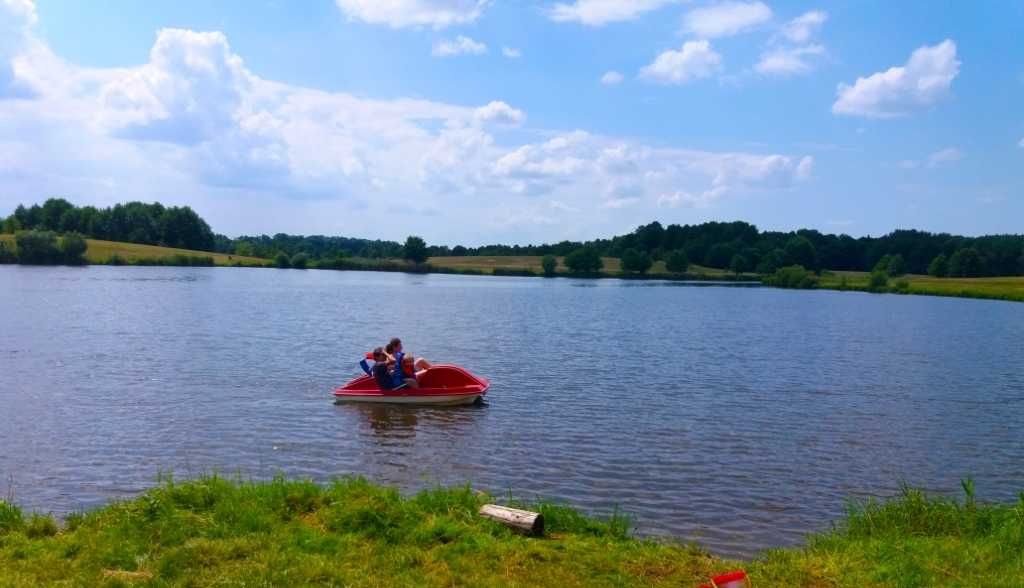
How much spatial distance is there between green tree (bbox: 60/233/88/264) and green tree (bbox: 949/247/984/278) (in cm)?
13214

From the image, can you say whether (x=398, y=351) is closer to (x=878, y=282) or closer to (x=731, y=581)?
(x=731, y=581)

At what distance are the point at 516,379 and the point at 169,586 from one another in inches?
760

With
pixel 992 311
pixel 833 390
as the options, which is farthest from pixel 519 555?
pixel 992 311

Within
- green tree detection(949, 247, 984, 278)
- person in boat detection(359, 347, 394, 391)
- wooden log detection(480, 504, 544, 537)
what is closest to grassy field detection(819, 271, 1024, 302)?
green tree detection(949, 247, 984, 278)

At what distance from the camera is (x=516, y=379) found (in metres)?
25.8

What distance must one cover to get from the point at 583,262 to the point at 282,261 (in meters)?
54.0

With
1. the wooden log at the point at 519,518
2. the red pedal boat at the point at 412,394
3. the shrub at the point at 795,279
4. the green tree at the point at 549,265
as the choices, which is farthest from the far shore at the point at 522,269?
the wooden log at the point at 519,518

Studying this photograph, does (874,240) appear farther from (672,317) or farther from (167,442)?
(167,442)

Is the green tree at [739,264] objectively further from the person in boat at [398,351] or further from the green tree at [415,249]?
the person in boat at [398,351]

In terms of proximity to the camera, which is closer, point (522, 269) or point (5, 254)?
point (5, 254)

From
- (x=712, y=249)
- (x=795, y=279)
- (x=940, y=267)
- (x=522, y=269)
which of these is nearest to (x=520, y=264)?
(x=522, y=269)

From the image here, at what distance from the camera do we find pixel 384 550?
25.7 ft

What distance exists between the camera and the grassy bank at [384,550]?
7152mm

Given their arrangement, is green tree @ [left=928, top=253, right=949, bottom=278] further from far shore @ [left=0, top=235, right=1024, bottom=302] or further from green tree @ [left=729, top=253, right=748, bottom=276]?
green tree @ [left=729, top=253, right=748, bottom=276]
